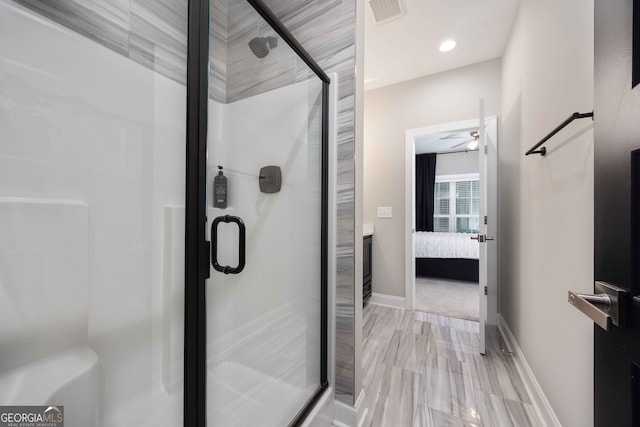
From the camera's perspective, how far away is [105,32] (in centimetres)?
113

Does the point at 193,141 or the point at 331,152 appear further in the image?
the point at 331,152

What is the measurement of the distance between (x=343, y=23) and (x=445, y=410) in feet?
7.23

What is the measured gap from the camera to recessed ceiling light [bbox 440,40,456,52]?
2311 mm

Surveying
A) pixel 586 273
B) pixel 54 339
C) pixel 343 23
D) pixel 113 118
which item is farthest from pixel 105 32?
pixel 586 273

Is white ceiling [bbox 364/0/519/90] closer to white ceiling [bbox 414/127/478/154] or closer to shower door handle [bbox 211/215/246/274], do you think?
shower door handle [bbox 211/215/246/274]

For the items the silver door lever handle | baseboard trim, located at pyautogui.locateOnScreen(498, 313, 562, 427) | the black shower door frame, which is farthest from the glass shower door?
baseboard trim, located at pyautogui.locateOnScreen(498, 313, 562, 427)

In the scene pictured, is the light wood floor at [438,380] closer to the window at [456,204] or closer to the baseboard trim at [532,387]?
the baseboard trim at [532,387]

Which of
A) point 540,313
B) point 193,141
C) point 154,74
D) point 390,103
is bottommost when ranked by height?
point 540,313

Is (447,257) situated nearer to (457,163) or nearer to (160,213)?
(457,163)

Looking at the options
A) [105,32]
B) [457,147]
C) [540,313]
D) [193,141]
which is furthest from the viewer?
[457,147]

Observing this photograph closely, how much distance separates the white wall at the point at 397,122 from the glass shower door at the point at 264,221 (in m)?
1.82

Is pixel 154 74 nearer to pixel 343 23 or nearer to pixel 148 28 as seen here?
pixel 148 28

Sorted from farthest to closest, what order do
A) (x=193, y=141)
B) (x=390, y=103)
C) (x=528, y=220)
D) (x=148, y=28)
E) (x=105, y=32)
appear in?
(x=390, y=103), (x=528, y=220), (x=148, y=28), (x=105, y=32), (x=193, y=141)

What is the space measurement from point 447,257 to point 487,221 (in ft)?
7.19
